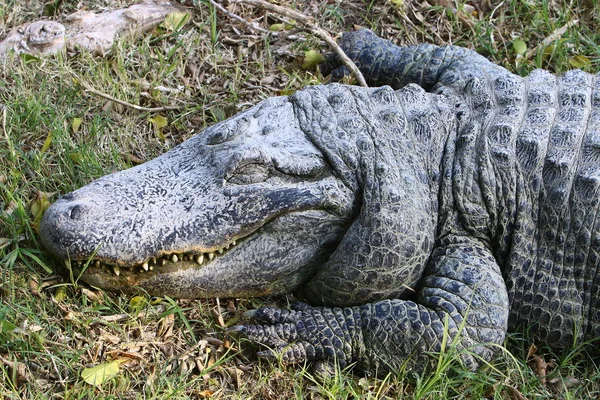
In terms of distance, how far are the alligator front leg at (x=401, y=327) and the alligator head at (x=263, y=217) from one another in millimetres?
147

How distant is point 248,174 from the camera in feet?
12.6

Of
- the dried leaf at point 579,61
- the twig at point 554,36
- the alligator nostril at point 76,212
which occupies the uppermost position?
the twig at point 554,36

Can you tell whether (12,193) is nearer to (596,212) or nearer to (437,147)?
(437,147)

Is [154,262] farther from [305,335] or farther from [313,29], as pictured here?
[313,29]

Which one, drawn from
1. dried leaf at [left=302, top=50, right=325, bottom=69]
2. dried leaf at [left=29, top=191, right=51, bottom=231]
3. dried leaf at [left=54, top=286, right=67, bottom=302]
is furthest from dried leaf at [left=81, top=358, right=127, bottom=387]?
dried leaf at [left=302, top=50, right=325, bottom=69]

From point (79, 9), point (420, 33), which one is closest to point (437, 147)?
point (420, 33)

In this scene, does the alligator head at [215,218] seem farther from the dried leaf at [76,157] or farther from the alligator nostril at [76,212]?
the dried leaf at [76,157]

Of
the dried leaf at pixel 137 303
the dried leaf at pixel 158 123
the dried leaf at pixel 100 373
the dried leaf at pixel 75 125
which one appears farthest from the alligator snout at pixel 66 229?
the dried leaf at pixel 158 123

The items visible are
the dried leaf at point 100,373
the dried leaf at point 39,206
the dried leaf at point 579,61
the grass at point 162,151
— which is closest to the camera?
the dried leaf at point 100,373

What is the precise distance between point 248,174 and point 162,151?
1.14 m

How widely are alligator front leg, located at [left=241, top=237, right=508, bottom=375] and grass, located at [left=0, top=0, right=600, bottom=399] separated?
94 millimetres

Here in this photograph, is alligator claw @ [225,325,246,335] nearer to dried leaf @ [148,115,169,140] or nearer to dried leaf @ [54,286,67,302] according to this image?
dried leaf @ [54,286,67,302]

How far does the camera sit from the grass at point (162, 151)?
355 cm

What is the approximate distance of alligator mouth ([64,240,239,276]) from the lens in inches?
144
